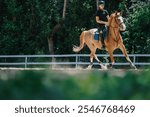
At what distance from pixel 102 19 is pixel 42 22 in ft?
60.7

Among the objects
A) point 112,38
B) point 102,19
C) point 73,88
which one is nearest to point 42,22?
point 112,38

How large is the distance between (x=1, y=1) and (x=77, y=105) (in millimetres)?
33091

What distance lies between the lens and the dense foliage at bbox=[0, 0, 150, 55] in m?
32.7

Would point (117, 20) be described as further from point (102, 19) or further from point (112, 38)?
point (112, 38)

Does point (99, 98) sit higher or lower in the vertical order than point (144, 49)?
higher

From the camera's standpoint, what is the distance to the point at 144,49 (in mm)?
27578

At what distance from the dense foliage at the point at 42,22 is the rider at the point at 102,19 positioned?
49.3ft

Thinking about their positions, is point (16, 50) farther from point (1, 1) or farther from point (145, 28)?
point (145, 28)

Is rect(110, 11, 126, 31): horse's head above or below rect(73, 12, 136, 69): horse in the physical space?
above

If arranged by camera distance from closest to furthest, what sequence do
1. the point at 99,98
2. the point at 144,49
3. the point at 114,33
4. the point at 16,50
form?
1. the point at 99,98
2. the point at 114,33
3. the point at 144,49
4. the point at 16,50

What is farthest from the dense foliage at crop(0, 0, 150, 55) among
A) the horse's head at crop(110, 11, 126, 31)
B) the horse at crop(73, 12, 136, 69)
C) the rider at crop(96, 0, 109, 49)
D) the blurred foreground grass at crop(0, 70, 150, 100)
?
the blurred foreground grass at crop(0, 70, 150, 100)

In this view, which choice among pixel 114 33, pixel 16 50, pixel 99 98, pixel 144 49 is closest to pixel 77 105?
pixel 99 98

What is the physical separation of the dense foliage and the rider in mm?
15023

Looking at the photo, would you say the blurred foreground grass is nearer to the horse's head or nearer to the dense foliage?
the horse's head
